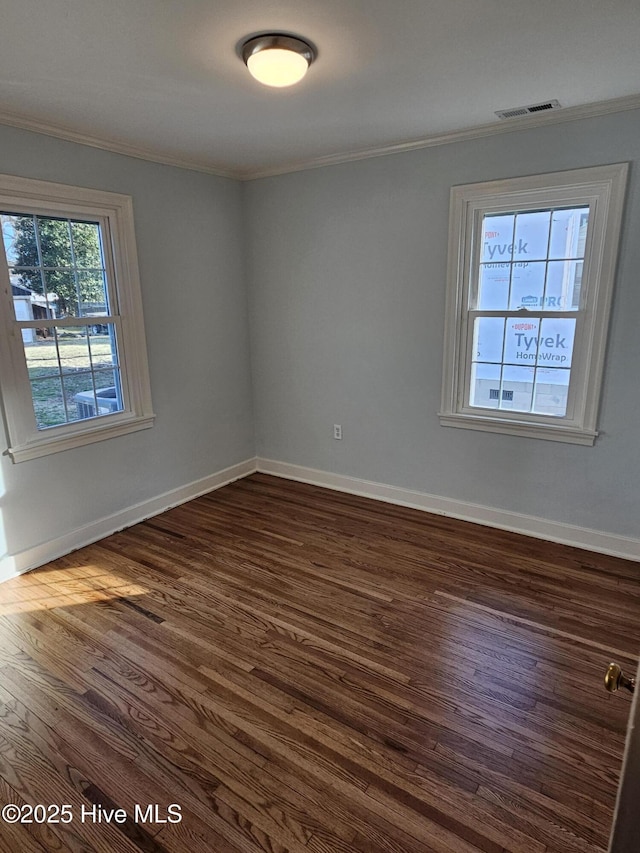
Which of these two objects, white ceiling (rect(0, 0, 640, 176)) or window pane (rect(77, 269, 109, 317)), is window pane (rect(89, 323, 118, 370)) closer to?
window pane (rect(77, 269, 109, 317))

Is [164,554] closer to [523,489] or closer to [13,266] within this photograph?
[13,266]

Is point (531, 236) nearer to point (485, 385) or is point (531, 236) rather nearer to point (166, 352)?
point (485, 385)

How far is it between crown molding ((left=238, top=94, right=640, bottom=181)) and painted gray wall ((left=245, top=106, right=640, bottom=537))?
0.04m

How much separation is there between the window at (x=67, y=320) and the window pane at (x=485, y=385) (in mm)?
2316

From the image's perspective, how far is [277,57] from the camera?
6.37ft

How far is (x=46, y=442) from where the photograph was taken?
299 cm

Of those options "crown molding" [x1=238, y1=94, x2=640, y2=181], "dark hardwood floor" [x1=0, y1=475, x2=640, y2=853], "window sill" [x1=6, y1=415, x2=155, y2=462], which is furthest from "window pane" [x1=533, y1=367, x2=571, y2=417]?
"window sill" [x1=6, y1=415, x2=155, y2=462]

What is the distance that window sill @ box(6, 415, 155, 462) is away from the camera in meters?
2.89

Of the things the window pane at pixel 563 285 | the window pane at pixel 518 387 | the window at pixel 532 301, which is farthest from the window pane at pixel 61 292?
the window pane at pixel 563 285

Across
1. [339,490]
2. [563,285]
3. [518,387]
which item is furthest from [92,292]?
[563,285]

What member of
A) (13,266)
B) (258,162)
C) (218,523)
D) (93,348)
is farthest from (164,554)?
(258,162)

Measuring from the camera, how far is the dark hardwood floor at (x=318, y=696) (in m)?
1.54

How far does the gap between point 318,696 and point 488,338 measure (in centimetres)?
240

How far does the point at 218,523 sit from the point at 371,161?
110 inches
